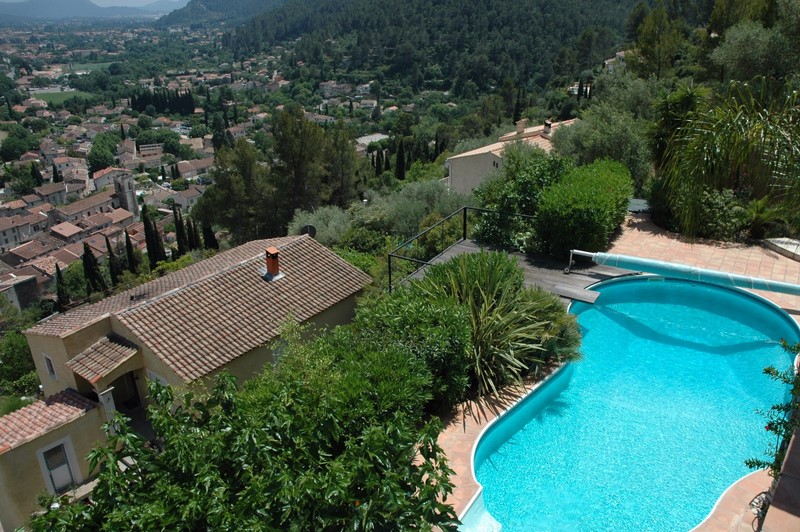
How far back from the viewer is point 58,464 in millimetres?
11711

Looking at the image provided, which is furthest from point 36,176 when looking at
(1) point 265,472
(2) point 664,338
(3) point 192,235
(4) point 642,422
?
(1) point 265,472

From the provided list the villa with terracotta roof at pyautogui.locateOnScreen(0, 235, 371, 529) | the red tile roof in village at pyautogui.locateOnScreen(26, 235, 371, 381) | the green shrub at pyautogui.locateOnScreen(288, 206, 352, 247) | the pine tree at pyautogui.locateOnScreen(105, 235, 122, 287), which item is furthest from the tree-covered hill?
the villa with terracotta roof at pyautogui.locateOnScreen(0, 235, 371, 529)

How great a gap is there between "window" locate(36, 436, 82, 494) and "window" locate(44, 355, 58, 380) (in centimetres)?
183

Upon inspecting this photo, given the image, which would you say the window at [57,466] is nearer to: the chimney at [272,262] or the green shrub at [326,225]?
the chimney at [272,262]

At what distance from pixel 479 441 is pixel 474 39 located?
439ft

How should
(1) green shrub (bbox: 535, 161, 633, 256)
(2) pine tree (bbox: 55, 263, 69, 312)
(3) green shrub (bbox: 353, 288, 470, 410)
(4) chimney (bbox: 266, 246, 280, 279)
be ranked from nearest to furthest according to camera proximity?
(3) green shrub (bbox: 353, 288, 470, 410) → (1) green shrub (bbox: 535, 161, 633, 256) → (4) chimney (bbox: 266, 246, 280, 279) → (2) pine tree (bbox: 55, 263, 69, 312)

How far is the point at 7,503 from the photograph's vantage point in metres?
11.3

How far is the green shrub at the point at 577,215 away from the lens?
462 inches

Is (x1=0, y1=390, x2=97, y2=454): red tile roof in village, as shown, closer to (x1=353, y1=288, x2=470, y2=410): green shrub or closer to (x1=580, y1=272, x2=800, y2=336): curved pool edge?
(x1=353, y1=288, x2=470, y2=410): green shrub

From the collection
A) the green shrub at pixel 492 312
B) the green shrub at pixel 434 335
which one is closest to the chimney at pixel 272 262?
the green shrub at pixel 492 312

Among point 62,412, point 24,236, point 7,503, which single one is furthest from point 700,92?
point 24,236

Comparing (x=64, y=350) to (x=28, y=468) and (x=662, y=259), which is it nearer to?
(x=28, y=468)

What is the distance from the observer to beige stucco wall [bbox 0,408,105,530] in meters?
11.1

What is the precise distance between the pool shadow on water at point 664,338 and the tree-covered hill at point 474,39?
2736 inches
